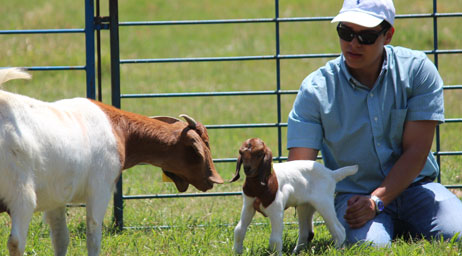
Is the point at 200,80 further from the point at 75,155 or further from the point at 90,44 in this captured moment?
the point at 75,155

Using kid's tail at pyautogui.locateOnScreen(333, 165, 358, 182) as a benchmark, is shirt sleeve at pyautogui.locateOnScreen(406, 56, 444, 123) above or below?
above

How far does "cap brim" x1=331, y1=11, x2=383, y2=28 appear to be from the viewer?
14.1 feet

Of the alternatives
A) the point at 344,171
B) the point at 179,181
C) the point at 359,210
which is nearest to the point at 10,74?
the point at 179,181

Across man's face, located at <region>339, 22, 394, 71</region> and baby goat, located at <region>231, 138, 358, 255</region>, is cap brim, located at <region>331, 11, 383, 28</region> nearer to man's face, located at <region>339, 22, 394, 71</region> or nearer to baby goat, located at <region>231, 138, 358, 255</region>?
man's face, located at <region>339, 22, 394, 71</region>

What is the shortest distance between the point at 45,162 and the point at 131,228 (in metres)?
1.86

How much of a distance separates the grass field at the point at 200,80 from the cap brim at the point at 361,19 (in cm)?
133

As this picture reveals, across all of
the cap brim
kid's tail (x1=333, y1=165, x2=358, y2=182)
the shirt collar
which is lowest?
kid's tail (x1=333, y1=165, x2=358, y2=182)

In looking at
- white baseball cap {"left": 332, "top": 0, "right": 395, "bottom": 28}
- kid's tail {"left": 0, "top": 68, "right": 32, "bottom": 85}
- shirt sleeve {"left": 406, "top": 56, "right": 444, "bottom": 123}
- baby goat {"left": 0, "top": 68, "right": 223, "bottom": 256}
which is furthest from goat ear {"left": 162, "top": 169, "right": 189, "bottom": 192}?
shirt sleeve {"left": 406, "top": 56, "right": 444, "bottom": 123}

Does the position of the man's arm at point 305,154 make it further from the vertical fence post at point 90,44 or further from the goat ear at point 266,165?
the vertical fence post at point 90,44

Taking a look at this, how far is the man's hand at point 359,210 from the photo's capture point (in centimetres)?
449

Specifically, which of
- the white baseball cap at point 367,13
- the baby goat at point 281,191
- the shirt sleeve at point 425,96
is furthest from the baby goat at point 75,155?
the shirt sleeve at point 425,96

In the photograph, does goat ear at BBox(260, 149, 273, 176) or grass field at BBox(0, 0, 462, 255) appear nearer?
goat ear at BBox(260, 149, 273, 176)

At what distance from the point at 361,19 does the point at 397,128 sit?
79 centimetres

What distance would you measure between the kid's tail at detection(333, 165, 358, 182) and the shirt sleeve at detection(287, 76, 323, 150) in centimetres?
27
